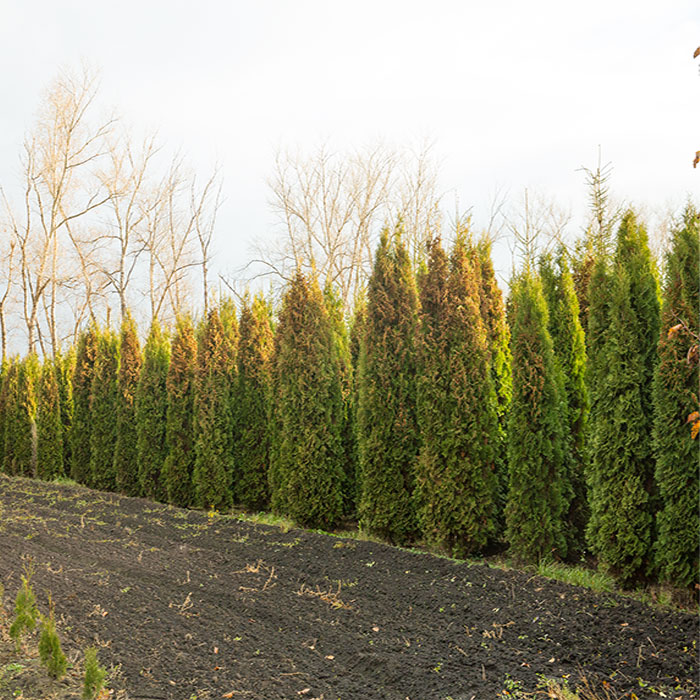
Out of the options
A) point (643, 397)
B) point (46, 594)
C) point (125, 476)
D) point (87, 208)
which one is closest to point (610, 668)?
point (643, 397)

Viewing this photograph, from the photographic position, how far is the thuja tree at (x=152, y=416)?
457 inches

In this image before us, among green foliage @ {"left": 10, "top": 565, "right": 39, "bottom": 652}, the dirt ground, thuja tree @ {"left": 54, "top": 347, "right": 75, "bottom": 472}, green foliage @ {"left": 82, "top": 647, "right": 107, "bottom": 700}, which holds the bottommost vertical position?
the dirt ground

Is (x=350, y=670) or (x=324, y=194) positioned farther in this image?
(x=324, y=194)

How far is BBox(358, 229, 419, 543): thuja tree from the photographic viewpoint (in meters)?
7.45

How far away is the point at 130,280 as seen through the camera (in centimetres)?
2466

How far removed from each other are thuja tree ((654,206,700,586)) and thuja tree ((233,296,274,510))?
584 cm

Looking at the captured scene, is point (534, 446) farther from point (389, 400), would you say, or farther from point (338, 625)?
point (338, 625)

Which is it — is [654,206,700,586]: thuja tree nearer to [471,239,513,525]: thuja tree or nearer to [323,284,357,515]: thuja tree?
[471,239,513,525]: thuja tree

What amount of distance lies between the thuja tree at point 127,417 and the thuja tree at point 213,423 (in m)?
2.47

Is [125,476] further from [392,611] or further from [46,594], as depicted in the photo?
[392,611]

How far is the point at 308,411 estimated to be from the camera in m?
8.55

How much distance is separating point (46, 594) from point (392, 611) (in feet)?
8.81

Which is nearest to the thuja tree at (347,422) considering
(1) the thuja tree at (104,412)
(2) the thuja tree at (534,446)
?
(2) the thuja tree at (534,446)

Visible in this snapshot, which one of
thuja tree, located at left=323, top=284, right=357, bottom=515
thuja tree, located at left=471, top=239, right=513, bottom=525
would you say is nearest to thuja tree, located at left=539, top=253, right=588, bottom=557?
thuja tree, located at left=471, top=239, right=513, bottom=525
